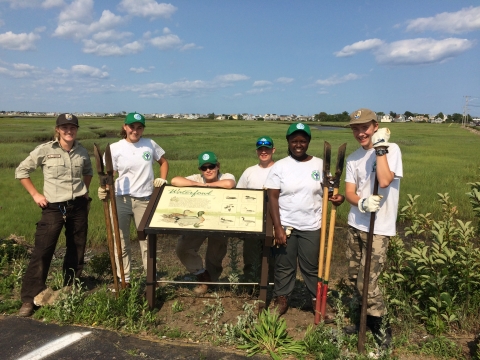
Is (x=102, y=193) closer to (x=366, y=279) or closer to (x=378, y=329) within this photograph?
(x=366, y=279)

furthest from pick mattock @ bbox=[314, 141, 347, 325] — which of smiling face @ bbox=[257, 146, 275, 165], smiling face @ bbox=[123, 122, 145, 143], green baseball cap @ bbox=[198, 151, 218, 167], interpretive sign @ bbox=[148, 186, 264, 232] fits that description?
smiling face @ bbox=[123, 122, 145, 143]

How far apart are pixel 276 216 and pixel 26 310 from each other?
2882mm

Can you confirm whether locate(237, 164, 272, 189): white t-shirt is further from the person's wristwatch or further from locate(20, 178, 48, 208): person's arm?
locate(20, 178, 48, 208): person's arm

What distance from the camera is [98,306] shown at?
13.3 feet

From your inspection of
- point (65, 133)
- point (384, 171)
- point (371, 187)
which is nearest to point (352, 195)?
point (371, 187)

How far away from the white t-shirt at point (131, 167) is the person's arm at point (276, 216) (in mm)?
1623

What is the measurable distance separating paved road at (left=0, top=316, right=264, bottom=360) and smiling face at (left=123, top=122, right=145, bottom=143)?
216 centimetres

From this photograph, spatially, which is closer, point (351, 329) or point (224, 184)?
point (351, 329)

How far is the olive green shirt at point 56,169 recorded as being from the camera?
430 cm

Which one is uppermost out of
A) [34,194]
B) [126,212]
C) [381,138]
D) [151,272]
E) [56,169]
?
[381,138]

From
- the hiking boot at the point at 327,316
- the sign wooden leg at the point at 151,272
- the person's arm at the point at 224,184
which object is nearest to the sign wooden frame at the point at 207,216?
the sign wooden leg at the point at 151,272

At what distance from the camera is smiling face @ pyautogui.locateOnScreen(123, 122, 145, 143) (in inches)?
183

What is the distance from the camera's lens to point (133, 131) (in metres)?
4.66

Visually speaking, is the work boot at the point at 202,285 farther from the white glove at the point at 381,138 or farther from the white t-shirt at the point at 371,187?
the white glove at the point at 381,138
